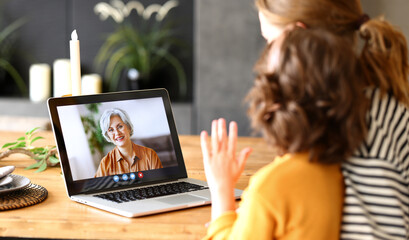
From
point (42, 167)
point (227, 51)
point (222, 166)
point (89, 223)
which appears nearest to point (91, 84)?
point (227, 51)

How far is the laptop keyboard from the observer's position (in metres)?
1.26

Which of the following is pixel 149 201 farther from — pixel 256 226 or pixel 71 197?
pixel 256 226

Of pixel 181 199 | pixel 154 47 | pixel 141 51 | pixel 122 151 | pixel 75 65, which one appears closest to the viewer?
pixel 181 199

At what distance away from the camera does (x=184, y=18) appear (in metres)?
3.87

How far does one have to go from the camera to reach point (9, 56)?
420cm

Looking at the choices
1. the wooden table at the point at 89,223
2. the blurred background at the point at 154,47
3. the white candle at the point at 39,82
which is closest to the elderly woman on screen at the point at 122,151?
the wooden table at the point at 89,223

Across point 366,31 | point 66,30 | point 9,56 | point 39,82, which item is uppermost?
point 366,31

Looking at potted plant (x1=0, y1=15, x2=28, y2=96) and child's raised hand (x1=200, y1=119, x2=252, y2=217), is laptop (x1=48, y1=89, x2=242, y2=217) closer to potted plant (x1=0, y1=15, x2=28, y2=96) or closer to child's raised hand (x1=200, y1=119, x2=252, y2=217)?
child's raised hand (x1=200, y1=119, x2=252, y2=217)

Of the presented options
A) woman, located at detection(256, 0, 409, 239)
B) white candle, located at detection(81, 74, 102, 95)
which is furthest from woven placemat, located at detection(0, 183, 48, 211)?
white candle, located at detection(81, 74, 102, 95)

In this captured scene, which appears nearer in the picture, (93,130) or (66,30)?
(93,130)

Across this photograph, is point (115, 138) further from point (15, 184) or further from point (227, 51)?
point (227, 51)

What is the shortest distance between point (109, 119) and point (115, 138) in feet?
0.18

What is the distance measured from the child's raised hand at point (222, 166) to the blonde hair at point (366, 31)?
0.81 ft

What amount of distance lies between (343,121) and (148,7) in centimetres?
319
